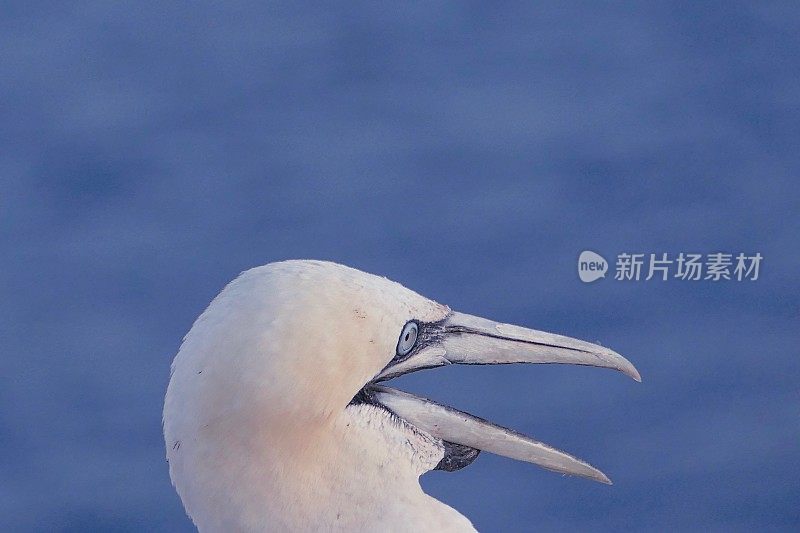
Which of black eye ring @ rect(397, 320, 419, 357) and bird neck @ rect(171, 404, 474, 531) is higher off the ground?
black eye ring @ rect(397, 320, 419, 357)

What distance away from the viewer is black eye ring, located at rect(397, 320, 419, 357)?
5027 mm

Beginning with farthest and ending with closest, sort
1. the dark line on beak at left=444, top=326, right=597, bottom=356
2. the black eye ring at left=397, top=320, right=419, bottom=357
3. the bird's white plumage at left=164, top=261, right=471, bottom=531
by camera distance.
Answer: the dark line on beak at left=444, top=326, right=597, bottom=356 < the black eye ring at left=397, top=320, right=419, bottom=357 < the bird's white plumage at left=164, top=261, right=471, bottom=531

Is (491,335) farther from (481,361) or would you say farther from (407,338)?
(407,338)

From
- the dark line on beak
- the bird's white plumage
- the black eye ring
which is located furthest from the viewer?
the dark line on beak

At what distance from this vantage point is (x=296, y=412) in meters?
4.64

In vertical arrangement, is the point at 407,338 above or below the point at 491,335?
below

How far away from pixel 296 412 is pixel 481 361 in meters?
0.86

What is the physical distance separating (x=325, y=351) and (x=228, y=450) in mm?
399

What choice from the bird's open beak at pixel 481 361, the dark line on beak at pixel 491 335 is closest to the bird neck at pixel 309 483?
the bird's open beak at pixel 481 361

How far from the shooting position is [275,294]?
4.64 meters

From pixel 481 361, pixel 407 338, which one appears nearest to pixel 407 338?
pixel 407 338

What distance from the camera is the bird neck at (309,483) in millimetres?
4629

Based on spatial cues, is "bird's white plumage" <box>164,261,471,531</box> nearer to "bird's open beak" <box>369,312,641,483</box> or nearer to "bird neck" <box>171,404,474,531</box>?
"bird neck" <box>171,404,474,531</box>

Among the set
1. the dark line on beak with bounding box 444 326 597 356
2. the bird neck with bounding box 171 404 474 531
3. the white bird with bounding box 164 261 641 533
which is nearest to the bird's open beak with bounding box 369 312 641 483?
the dark line on beak with bounding box 444 326 597 356
